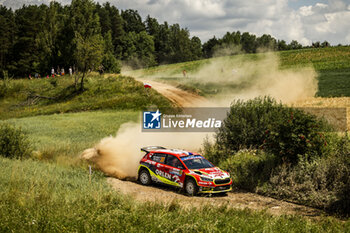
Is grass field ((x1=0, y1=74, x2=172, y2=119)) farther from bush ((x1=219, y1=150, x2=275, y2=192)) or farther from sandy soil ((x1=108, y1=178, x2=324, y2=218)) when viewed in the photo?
sandy soil ((x1=108, y1=178, x2=324, y2=218))

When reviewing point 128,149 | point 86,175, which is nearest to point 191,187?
point 86,175

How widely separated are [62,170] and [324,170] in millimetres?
11958

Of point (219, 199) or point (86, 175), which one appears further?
point (86, 175)

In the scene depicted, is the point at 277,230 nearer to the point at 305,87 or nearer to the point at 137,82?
the point at 305,87

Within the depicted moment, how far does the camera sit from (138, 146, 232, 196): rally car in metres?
15.8

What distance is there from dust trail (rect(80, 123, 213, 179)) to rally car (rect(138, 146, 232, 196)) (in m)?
2.14

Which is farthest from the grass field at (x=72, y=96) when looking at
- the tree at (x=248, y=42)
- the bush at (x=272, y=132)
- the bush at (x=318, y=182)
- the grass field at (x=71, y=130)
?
the tree at (x=248, y=42)

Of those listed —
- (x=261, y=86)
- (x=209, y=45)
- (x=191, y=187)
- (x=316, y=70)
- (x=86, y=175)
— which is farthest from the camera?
(x=209, y=45)

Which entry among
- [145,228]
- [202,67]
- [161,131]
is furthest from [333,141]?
[202,67]

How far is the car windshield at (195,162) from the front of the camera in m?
16.7

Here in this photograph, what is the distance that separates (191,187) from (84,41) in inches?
1699

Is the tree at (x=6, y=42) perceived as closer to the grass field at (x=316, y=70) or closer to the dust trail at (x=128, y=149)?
the grass field at (x=316, y=70)

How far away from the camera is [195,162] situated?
17094 millimetres

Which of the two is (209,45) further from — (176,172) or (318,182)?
(318,182)
